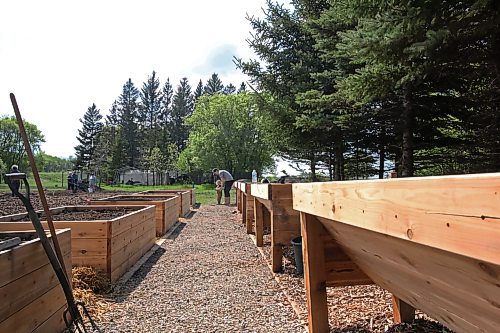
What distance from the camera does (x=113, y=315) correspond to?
3.45 m

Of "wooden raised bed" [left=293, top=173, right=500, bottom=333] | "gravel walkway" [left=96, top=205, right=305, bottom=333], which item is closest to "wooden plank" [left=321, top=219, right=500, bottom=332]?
"wooden raised bed" [left=293, top=173, right=500, bottom=333]

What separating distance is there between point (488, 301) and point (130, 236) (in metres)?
4.63

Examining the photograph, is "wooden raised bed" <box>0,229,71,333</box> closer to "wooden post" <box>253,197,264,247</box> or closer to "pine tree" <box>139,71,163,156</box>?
"wooden post" <box>253,197,264,247</box>

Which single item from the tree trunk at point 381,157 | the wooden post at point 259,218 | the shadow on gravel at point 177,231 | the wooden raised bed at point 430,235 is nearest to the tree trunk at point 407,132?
the tree trunk at point 381,157

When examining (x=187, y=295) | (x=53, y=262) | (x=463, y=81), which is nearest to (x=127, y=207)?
(x=187, y=295)

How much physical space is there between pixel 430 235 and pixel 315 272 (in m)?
1.60

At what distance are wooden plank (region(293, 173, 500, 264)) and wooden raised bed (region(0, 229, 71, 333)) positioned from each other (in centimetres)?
196

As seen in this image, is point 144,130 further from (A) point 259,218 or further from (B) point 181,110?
(A) point 259,218

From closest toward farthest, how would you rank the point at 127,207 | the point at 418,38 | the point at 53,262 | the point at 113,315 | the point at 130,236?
the point at 53,262, the point at 113,315, the point at 418,38, the point at 130,236, the point at 127,207

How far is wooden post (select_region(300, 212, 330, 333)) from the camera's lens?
250 centimetres

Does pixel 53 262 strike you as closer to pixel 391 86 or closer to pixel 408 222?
pixel 408 222

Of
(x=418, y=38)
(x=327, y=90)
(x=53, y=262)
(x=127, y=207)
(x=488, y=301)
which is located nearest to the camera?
(x=488, y=301)

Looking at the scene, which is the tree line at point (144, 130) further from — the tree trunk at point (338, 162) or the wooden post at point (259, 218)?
the wooden post at point (259, 218)

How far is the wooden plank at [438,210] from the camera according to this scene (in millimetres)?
816
